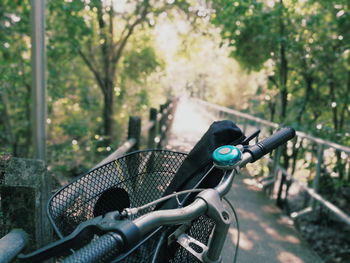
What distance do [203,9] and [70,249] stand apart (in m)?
5.92

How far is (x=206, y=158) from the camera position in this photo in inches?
51.5

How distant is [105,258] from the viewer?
771 mm

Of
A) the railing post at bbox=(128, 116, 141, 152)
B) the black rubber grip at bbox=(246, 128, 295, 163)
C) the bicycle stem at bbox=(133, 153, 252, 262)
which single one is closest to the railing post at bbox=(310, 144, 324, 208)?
the railing post at bbox=(128, 116, 141, 152)

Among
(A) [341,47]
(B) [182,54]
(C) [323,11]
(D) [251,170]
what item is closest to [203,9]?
(C) [323,11]

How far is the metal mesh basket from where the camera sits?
1.22 meters

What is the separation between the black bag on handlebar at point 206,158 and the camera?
4.16 ft

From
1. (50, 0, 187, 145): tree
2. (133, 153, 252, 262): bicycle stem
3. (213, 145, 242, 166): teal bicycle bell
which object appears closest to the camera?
(133, 153, 252, 262): bicycle stem

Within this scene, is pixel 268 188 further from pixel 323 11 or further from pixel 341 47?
pixel 323 11

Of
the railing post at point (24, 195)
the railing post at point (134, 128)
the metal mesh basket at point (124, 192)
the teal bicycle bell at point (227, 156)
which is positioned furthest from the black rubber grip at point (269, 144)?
the railing post at point (134, 128)

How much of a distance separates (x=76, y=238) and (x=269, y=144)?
76cm

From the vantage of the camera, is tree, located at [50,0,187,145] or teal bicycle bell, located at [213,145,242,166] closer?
teal bicycle bell, located at [213,145,242,166]

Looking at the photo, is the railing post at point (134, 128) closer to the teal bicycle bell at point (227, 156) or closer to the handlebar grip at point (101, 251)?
the teal bicycle bell at point (227, 156)

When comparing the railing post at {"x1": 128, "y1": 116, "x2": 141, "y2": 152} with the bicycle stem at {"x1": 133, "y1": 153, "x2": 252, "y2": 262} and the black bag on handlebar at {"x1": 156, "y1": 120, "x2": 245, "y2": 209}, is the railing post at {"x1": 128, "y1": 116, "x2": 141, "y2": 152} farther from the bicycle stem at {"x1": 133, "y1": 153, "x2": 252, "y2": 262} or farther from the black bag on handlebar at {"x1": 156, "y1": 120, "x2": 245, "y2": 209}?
the bicycle stem at {"x1": 133, "y1": 153, "x2": 252, "y2": 262}

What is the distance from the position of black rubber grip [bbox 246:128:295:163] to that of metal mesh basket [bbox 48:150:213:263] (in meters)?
0.29
